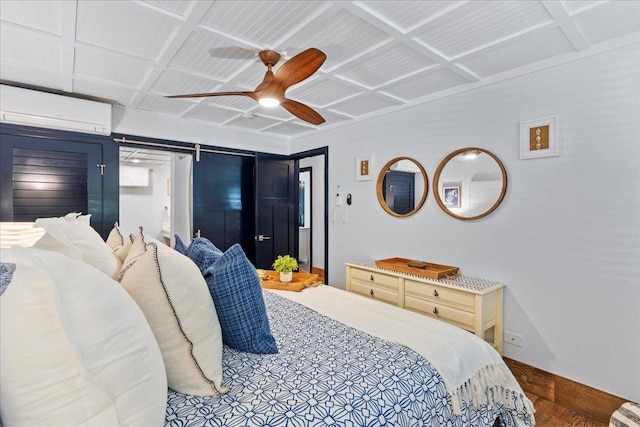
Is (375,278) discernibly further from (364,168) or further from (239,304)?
(239,304)

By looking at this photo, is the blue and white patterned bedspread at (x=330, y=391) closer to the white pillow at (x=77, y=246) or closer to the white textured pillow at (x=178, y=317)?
the white textured pillow at (x=178, y=317)

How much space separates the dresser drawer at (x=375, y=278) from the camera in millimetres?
2948

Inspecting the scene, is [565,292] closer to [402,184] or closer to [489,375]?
[489,375]

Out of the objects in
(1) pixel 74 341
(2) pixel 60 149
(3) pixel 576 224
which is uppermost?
(2) pixel 60 149

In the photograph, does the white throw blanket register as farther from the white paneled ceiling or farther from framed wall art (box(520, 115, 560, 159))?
the white paneled ceiling

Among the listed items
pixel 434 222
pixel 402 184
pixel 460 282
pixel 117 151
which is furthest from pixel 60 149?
pixel 460 282

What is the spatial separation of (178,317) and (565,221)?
8.29 feet

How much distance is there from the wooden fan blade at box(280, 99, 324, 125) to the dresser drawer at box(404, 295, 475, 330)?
1.75 meters

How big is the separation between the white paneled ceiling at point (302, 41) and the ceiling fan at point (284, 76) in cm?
13

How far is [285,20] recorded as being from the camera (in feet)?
6.01

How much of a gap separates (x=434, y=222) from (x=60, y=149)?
3727mm

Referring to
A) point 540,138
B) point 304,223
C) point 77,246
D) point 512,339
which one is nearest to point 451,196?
point 540,138

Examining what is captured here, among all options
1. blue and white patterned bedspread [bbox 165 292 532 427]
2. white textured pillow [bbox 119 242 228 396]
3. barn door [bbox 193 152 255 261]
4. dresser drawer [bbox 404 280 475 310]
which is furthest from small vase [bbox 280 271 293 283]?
barn door [bbox 193 152 255 261]

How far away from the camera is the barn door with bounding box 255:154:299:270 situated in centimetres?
446
